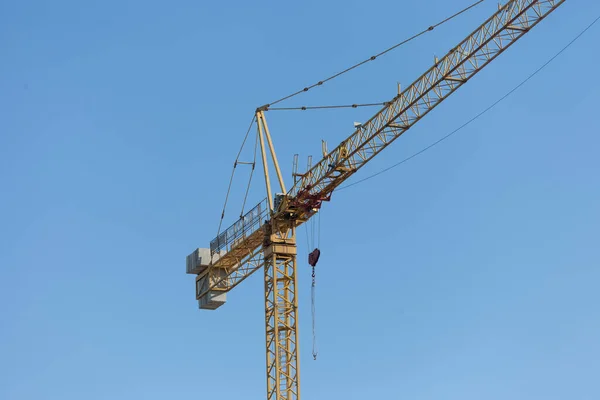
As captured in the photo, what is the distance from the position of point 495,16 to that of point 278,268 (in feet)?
70.1

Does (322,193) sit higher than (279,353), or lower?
higher

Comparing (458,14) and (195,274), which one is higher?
(458,14)

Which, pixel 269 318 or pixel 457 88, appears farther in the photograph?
pixel 269 318

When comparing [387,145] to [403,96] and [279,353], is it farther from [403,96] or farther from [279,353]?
[279,353]

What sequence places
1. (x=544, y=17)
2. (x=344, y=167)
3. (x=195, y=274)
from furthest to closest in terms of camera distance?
(x=195, y=274) → (x=344, y=167) → (x=544, y=17)

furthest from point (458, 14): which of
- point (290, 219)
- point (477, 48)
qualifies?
point (290, 219)

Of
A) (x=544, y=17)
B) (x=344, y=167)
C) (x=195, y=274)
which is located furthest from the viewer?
(x=195, y=274)

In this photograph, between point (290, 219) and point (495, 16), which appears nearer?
point (495, 16)

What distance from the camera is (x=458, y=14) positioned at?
263 feet

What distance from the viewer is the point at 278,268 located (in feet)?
284

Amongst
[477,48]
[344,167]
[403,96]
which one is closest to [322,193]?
[344,167]

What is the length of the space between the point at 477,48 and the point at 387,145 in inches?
320

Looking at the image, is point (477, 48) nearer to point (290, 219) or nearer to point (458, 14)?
point (458, 14)

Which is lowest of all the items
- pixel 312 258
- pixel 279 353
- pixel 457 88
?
pixel 279 353
